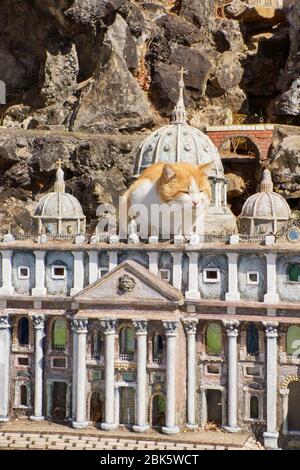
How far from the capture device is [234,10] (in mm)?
89938

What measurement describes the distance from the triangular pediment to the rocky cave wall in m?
20.4

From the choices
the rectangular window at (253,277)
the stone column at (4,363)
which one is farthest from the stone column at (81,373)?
the rectangular window at (253,277)

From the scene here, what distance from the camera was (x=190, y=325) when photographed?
47.9 metres

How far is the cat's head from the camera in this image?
44375mm

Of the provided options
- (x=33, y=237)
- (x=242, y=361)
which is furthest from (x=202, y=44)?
(x=242, y=361)

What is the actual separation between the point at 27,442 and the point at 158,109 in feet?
141

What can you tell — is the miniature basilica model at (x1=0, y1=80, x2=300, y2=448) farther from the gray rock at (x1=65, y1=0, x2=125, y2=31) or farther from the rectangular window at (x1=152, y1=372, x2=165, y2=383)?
the gray rock at (x1=65, y1=0, x2=125, y2=31)

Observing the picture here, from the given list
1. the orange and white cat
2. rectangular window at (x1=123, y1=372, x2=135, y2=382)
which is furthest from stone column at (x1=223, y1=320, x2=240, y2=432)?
the orange and white cat

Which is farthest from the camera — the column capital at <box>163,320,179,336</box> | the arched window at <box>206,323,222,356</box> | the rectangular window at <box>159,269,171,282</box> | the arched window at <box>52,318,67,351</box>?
the arched window at <box>52,318,67,351</box>

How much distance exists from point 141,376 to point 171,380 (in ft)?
6.14

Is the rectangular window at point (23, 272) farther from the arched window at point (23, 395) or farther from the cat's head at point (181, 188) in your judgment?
the cat's head at point (181, 188)

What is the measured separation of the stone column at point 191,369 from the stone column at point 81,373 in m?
6.17

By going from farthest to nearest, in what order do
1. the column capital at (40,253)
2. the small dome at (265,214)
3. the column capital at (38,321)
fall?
1. the small dome at (265,214)
2. the column capital at (40,253)
3. the column capital at (38,321)

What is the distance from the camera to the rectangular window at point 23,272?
50.8 meters
